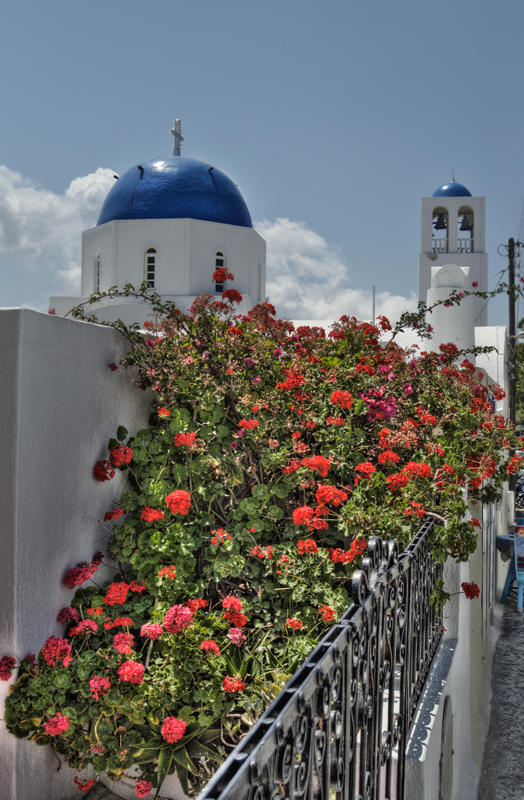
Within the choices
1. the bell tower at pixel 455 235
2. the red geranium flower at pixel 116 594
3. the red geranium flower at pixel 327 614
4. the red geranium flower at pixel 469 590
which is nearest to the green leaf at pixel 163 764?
the red geranium flower at pixel 116 594

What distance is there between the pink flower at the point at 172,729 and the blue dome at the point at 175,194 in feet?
48.1

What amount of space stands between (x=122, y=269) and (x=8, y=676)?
14723 mm

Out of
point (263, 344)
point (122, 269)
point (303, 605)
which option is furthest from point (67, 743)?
point (122, 269)

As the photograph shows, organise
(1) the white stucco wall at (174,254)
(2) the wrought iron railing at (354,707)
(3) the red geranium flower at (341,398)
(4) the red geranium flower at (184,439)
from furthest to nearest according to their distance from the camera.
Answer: (1) the white stucco wall at (174,254), (3) the red geranium flower at (341,398), (4) the red geranium flower at (184,439), (2) the wrought iron railing at (354,707)

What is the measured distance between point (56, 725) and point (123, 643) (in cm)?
43

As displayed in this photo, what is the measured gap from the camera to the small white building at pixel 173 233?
15719 millimetres

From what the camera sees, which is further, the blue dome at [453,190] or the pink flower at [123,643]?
the blue dome at [453,190]

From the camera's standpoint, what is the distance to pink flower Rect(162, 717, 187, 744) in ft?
8.52

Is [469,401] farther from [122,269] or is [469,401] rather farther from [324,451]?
[122,269]

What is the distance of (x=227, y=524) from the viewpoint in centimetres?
350

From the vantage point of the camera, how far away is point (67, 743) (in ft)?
8.93

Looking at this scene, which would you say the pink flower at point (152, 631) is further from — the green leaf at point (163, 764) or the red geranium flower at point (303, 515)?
the red geranium flower at point (303, 515)

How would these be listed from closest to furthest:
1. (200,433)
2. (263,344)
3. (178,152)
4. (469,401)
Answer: (200,433) → (263,344) → (469,401) → (178,152)

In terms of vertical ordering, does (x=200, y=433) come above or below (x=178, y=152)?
below
